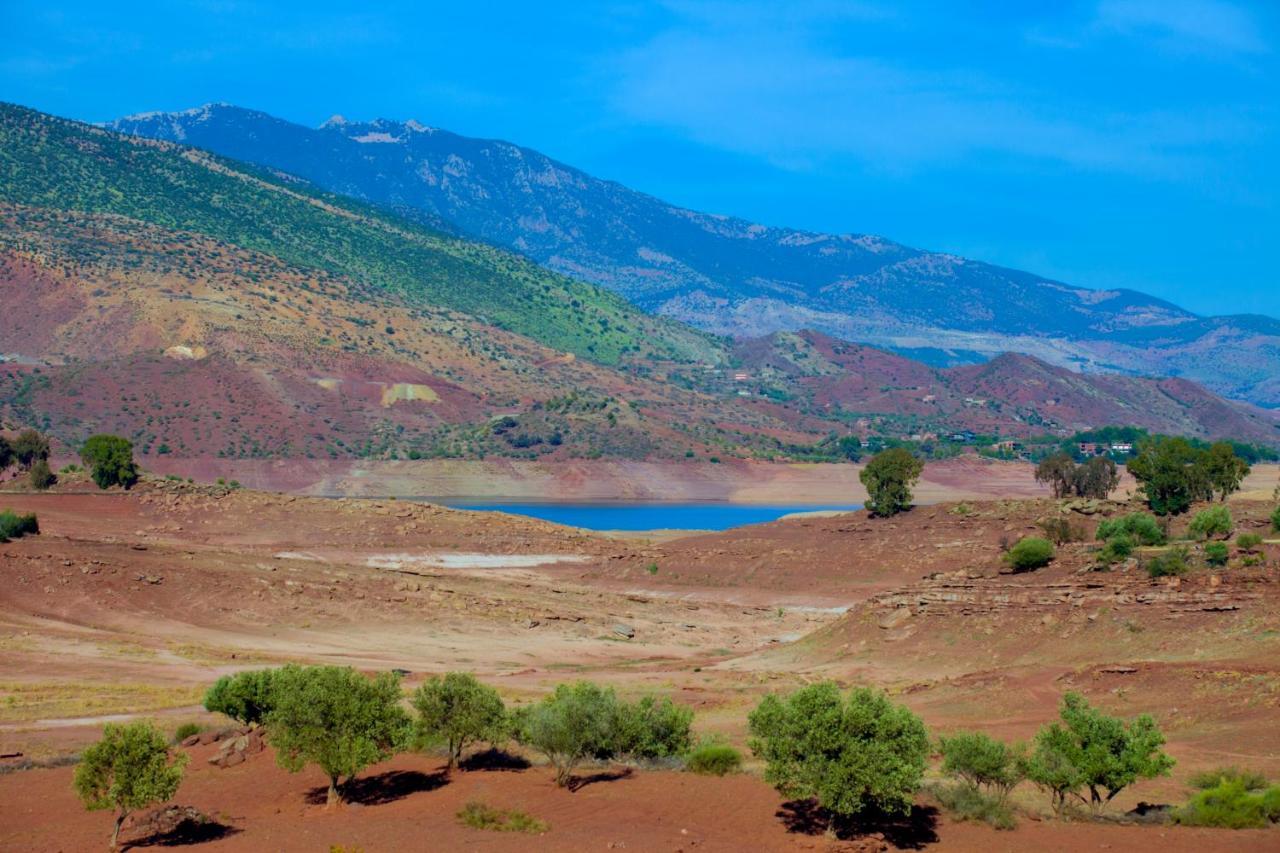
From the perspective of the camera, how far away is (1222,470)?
63188 mm

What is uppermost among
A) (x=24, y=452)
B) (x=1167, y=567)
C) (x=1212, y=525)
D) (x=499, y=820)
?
(x=24, y=452)

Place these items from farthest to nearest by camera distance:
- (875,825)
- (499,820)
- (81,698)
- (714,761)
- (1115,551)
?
(1115,551) → (81,698) → (714,761) → (499,820) → (875,825)

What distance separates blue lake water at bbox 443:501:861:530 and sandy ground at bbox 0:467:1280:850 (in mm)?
32010

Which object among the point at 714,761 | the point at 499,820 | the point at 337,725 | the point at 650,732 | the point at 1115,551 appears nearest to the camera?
the point at 499,820

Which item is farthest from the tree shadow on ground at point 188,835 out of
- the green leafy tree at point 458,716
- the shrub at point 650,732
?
the shrub at point 650,732

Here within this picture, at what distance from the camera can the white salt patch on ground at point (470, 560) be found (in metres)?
76.2

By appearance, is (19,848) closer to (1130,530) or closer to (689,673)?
(689,673)

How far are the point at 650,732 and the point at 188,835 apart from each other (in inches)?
356

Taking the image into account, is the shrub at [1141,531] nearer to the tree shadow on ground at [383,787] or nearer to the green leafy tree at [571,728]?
the green leafy tree at [571,728]

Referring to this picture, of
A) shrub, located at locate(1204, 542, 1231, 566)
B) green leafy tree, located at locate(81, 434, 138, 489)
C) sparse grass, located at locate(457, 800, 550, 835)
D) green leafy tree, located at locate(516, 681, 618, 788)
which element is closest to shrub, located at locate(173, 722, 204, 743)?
green leafy tree, located at locate(516, 681, 618, 788)

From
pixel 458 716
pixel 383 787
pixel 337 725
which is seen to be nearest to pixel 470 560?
pixel 458 716

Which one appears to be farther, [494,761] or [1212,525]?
[1212,525]

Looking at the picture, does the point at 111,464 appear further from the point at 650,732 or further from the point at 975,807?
the point at 975,807

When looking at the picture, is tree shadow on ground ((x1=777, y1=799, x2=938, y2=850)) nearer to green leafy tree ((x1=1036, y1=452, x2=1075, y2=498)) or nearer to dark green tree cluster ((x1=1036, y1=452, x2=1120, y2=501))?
dark green tree cluster ((x1=1036, y1=452, x2=1120, y2=501))
